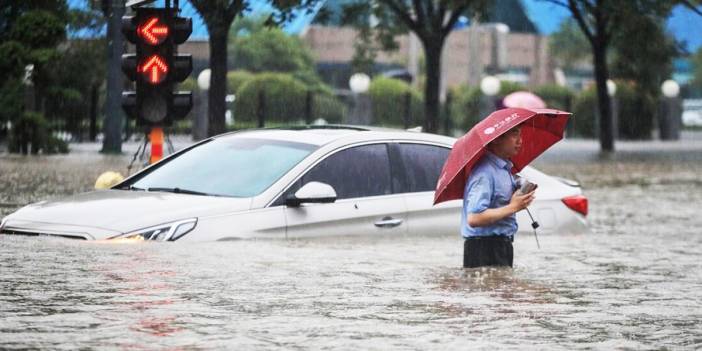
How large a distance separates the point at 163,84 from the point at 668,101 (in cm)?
4112

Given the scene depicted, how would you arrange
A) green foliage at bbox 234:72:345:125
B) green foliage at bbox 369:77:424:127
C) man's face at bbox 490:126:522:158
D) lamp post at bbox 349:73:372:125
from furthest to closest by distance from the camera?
green foliage at bbox 369:77:424:127 < green foliage at bbox 234:72:345:125 < lamp post at bbox 349:73:372:125 < man's face at bbox 490:126:522:158

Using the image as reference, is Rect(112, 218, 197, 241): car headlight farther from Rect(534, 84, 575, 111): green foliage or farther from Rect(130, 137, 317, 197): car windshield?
Rect(534, 84, 575, 111): green foliage

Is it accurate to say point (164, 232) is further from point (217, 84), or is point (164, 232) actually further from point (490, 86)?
point (490, 86)

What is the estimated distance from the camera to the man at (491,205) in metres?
10.3

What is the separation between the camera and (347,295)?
9.84 meters

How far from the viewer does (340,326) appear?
8383 millimetres

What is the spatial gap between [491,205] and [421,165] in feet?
8.50

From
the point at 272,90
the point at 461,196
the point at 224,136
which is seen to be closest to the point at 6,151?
the point at 272,90

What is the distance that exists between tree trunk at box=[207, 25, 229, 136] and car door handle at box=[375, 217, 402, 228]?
17792mm

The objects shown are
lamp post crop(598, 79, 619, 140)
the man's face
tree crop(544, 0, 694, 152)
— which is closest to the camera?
the man's face

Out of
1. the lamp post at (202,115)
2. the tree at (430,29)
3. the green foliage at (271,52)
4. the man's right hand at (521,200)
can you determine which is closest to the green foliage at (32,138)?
the tree at (430,29)

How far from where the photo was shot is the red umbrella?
10312mm

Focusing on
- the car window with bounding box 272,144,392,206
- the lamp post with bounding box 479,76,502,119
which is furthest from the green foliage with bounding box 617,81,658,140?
the car window with bounding box 272,144,392,206

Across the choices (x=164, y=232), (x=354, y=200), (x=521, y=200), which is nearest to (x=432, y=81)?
(x=354, y=200)
